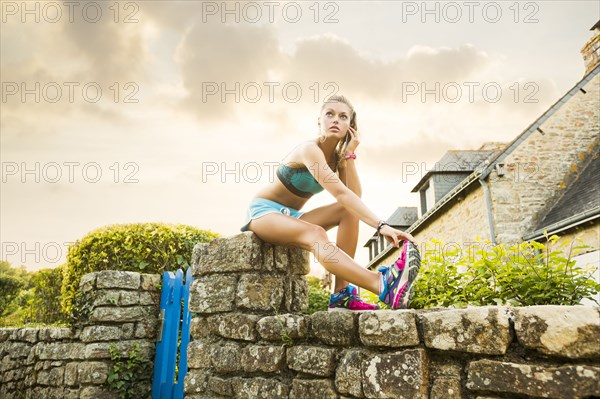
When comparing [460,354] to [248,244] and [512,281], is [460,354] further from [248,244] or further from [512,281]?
[248,244]

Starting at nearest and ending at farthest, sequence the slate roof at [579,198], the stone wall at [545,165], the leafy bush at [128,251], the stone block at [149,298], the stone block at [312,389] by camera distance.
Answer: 1. the stone block at [312,389]
2. the stone block at [149,298]
3. the leafy bush at [128,251]
4. the slate roof at [579,198]
5. the stone wall at [545,165]

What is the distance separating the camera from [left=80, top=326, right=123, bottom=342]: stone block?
4.08m

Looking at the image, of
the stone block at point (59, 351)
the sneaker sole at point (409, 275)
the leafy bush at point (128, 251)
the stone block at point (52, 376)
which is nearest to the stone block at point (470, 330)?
the sneaker sole at point (409, 275)

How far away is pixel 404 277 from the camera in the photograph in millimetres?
2146

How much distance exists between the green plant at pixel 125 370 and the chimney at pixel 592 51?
1310cm

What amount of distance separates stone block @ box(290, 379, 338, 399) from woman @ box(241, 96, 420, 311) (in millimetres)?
503

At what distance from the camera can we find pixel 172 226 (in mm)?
4992

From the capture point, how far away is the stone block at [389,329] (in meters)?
1.86

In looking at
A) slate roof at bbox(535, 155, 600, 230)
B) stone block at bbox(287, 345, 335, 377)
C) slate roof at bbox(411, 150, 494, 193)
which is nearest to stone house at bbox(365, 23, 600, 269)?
slate roof at bbox(535, 155, 600, 230)

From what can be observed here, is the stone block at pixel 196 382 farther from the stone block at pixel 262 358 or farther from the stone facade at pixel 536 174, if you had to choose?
the stone facade at pixel 536 174

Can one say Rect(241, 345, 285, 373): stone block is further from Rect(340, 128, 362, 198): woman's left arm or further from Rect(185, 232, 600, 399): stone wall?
Rect(340, 128, 362, 198): woman's left arm

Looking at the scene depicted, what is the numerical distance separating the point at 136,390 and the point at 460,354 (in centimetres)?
350

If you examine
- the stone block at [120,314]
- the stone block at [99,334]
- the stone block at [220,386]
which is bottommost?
the stone block at [220,386]

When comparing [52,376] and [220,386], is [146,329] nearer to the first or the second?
[52,376]
